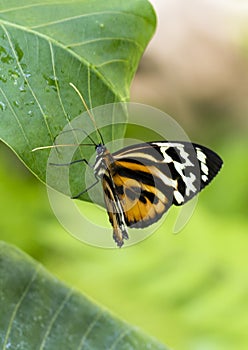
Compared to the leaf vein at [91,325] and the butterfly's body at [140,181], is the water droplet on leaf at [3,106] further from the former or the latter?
the leaf vein at [91,325]

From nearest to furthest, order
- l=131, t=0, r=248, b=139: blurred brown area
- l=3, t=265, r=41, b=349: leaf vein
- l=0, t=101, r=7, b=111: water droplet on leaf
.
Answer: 1. l=0, t=101, r=7, b=111: water droplet on leaf
2. l=3, t=265, r=41, b=349: leaf vein
3. l=131, t=0, r=248, b=139: blurred brown area

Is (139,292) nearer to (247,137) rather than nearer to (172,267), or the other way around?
(172,267)

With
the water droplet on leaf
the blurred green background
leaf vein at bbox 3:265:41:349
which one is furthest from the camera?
the blurred green background

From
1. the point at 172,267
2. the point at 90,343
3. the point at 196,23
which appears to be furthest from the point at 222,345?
the point at 196,23

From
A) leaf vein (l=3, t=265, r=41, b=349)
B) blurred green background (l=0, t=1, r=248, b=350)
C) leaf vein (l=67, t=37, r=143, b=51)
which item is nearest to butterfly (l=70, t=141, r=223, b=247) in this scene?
leaf vein (l=67, t=37, r=143, b=51)

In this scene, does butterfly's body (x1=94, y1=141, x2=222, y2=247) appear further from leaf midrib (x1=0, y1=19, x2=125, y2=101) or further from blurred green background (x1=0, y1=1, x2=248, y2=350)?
blurred green background (x1=0, y1=1, x2=248, y2=350)

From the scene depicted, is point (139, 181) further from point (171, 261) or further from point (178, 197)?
point (171, 261)
